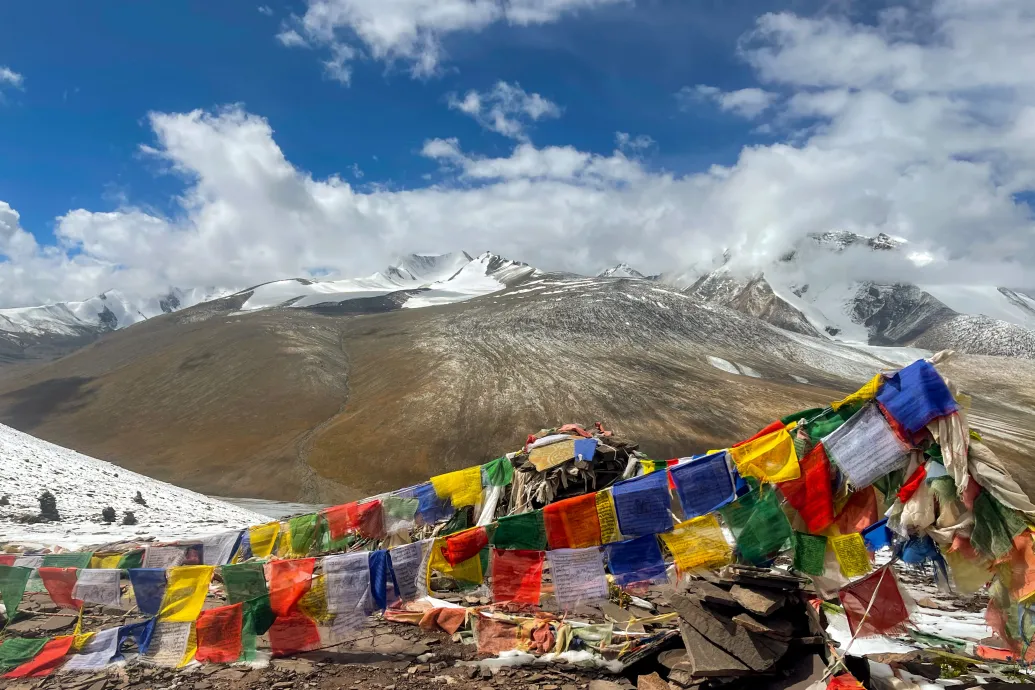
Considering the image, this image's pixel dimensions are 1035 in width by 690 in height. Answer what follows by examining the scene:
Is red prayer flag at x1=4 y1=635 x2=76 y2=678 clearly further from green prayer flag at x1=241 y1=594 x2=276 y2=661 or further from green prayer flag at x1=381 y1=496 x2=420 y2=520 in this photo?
green prayer flag at x1=381 y1=496 x2=420 y2=520

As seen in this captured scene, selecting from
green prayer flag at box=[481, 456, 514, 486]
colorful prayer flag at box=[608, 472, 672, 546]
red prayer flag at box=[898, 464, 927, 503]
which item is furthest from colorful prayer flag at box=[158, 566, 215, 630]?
red prayer flag at box=[898, 464, 927, 503]

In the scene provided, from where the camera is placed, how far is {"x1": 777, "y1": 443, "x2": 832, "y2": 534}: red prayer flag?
9289 millimetres

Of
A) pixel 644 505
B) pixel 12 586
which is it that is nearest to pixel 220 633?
pixel 12 586

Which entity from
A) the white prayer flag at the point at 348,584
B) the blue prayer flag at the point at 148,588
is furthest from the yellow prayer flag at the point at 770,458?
the blue prayer flag at the point at 148,588

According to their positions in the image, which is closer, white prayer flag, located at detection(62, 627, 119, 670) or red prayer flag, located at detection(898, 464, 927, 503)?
red prayer flag, located at detection(898, 464, 927, 503)

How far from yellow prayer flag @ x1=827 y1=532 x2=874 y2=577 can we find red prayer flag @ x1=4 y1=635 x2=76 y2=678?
14.6m

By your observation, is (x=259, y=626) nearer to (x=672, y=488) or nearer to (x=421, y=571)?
(x=421, y=571)

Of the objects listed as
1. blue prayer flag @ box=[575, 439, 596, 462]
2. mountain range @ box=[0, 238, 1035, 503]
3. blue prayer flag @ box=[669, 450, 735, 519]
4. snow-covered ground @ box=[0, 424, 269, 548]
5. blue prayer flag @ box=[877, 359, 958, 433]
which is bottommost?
blue prayer flag @ box=[669, 450, 735, 519]

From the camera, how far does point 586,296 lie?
114 metres

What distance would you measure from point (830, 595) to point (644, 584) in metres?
3.12

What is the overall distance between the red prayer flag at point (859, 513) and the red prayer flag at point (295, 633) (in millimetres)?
9984

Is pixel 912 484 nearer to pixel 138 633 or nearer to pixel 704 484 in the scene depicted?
pixel 704 484

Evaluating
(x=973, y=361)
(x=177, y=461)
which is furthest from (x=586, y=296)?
(x=973, y=361)

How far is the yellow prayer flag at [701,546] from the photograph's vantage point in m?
9.92
